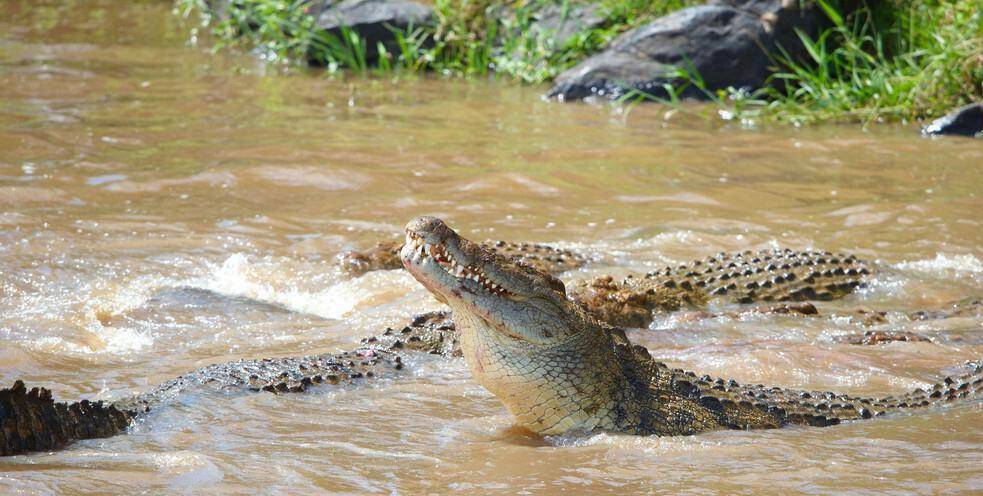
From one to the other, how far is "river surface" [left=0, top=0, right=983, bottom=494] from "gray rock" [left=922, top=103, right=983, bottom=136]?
265 millimetres

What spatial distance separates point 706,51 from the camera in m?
12.9

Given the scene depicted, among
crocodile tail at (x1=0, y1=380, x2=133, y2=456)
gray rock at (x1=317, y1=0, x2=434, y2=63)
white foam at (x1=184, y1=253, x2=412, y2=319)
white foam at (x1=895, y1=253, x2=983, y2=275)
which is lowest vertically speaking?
white foam at (x1=895, y1=253, x2=983, y2=275)

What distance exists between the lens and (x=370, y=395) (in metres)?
4.70

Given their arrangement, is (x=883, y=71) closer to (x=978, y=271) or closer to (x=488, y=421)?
(x=978, y=271)

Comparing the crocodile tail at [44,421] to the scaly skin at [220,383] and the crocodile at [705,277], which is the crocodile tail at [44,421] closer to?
the scaly skin at [220,383]

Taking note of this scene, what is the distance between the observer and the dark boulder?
1282 cm

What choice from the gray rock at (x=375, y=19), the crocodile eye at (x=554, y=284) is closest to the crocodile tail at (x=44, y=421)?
the crocodile eye at (x=554, y=284)

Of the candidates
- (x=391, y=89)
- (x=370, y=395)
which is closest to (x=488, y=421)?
(x=370, y=395)

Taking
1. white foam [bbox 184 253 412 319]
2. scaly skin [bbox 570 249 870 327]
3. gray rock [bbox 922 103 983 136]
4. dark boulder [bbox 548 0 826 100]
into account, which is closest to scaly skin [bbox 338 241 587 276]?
white foam [bbox 184 253 412 319]

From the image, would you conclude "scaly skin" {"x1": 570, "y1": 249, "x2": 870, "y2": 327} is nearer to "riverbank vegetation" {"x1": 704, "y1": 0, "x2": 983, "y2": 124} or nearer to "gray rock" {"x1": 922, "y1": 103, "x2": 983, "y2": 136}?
"gray rock" {"x1": 922, "y1": 103, "x2": 983, "y2": 136}

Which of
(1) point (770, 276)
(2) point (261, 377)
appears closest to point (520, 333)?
(2) point (261, 377)

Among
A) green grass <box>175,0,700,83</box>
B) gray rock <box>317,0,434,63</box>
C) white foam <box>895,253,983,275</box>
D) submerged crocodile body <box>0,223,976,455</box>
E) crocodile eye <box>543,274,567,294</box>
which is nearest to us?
submerged crocodile body <box>0,223,976,455</box>

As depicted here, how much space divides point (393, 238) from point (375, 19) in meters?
7.61

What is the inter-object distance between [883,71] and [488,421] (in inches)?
343
